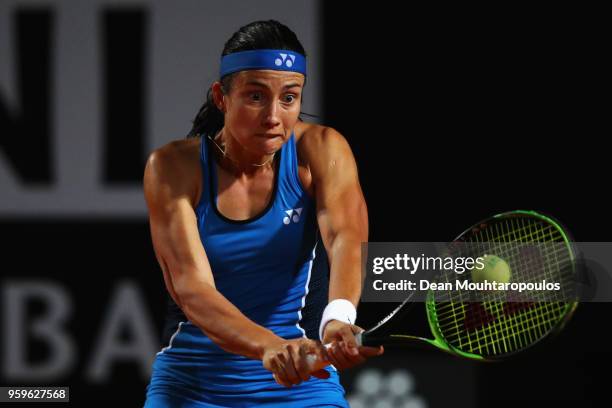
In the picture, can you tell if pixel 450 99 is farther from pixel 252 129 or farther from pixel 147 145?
pixel 252 129

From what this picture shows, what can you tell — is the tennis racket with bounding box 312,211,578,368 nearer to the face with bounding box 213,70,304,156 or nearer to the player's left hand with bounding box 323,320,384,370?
the player's left hand with bounding box 323,320,384,370

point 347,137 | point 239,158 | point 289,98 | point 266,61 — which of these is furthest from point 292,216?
point 347,137

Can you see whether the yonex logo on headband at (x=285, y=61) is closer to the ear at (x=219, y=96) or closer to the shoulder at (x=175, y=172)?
the ear at (x=219, y=96)

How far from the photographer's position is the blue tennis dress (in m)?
3.33

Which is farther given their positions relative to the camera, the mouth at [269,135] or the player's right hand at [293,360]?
the mouth at [269,135]

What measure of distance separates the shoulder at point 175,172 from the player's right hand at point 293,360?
1.92ft

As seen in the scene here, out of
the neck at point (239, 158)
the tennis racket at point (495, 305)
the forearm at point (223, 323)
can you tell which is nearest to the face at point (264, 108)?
the neck at point (239, 158)

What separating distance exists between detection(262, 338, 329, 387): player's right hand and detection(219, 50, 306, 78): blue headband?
30.2 inches

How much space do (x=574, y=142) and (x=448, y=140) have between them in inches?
21.2

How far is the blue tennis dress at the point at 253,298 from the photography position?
131 inches

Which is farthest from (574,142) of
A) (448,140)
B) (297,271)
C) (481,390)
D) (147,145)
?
(297,271)

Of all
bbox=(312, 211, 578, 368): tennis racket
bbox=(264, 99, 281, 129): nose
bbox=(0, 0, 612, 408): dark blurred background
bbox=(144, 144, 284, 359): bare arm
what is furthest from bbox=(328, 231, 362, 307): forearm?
bbox=(0, 0, 612, 408): dark blurred background

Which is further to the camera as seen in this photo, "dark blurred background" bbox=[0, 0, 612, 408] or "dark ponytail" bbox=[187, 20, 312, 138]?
"dark blurred background" bbox=[0, 0, 612, 408]

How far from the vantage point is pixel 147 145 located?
5.40 m
